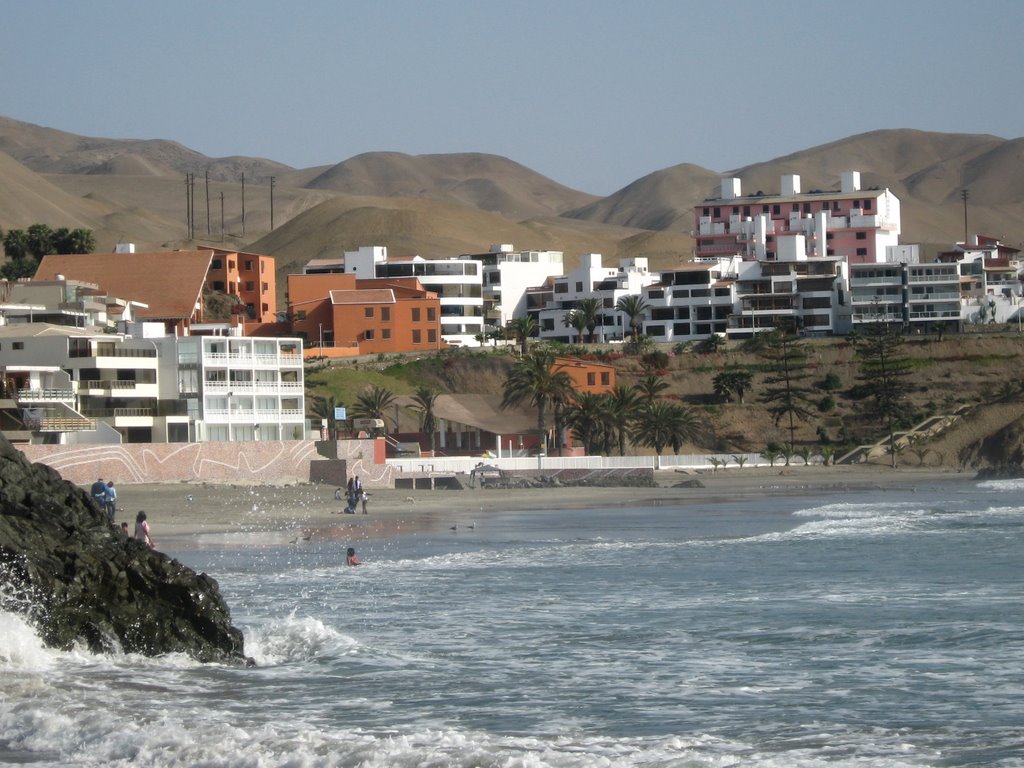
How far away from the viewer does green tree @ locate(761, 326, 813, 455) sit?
80.9 metres

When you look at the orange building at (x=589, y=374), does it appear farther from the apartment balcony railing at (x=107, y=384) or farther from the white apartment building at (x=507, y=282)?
the white apartment building at (x=507, y=282)

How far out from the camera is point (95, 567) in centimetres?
1694

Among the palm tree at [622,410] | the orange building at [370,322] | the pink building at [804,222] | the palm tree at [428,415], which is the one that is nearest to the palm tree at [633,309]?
the orange building at [370,322]

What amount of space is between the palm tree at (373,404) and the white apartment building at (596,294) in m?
33.0

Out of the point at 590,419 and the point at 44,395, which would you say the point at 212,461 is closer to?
the point at 44,395

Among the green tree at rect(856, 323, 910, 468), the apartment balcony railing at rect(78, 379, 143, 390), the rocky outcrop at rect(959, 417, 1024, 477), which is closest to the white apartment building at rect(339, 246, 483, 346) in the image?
the green tree at rect(856, 323, 910, 468)

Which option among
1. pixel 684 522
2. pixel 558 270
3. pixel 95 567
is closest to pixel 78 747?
pixel 95 567

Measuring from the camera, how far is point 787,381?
82.3 meters

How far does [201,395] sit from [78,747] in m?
46.0

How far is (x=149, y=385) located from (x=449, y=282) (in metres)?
50.9

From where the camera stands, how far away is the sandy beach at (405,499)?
3934 centimetres

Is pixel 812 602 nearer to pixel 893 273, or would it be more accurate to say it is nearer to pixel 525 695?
pixel 525 695

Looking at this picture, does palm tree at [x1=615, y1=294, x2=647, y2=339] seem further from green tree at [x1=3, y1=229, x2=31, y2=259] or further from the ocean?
the ocean

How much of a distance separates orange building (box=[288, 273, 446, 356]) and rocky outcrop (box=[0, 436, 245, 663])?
75.0 m
